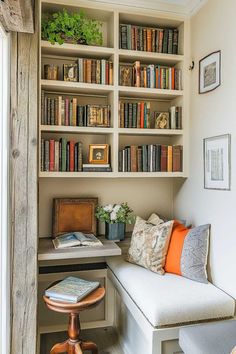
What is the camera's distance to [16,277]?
6.40 feet

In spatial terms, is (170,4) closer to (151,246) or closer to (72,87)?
(72,87)

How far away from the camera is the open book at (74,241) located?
229 cm

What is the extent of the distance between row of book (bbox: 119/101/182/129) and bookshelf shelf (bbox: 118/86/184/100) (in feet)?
0.25

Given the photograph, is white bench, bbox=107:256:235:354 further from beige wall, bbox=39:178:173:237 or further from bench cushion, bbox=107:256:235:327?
beige wall, bbox=39:178:173:237

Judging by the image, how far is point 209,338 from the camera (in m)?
1.55

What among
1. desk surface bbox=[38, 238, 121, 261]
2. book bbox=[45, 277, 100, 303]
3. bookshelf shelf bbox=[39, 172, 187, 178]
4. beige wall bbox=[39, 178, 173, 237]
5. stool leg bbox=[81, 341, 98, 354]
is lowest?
stool leg bbox=[81, 341, 98, 354]

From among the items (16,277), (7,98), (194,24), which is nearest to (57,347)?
(16,277)

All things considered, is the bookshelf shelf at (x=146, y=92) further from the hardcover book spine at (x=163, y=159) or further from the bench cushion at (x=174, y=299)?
the bench cushion at (x=174, y=299)

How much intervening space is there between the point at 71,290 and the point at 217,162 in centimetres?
135

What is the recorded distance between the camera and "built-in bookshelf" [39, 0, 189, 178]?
237cm

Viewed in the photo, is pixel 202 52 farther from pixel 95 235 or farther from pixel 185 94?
pixel 95 235

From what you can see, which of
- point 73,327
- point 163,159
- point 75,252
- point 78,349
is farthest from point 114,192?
point 78,349

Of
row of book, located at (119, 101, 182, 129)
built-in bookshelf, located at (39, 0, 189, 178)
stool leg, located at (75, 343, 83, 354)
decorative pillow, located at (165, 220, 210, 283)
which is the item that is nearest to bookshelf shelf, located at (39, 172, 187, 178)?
built-in bookshelf, located at (39, 0, 189, 178)

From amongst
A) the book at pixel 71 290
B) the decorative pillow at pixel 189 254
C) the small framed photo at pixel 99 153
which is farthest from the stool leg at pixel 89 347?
the small framed photo at pixel 99 153
